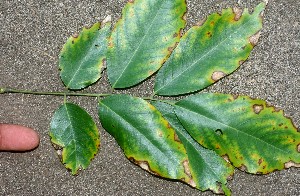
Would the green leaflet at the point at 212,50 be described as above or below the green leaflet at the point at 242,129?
above

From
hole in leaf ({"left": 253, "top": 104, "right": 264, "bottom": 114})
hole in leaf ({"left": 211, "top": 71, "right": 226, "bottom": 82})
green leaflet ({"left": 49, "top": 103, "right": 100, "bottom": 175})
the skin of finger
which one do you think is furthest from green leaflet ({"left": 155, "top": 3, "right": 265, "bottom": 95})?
the skin of finger

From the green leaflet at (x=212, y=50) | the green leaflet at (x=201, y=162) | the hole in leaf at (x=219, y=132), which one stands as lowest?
the green leaflet at (x=201, y=162)

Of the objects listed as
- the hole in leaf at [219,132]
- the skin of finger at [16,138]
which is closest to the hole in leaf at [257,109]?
the hole in leaf at [219,132]

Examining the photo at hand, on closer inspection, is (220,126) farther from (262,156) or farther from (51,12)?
(51,12)

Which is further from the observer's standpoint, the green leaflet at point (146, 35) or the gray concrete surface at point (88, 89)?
the gray concrete surface at point (88, 89)

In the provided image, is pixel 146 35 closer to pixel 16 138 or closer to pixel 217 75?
pixel 217 75

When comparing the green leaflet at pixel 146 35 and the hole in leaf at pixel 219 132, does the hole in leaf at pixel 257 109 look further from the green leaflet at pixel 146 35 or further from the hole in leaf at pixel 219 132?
the green leaflet at pixel 146 35
